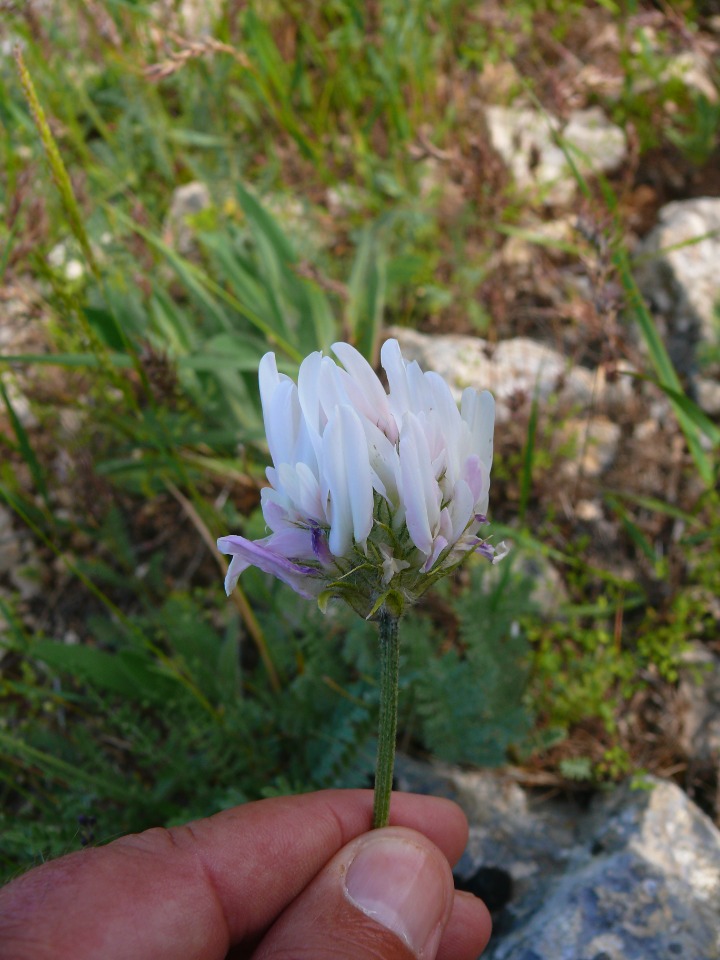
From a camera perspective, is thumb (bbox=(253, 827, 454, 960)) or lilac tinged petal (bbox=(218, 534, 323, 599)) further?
thumb (bbox=(253, 827, 454, 960))

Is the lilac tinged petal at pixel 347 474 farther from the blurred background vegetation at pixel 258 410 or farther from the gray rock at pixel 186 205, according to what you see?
the gray rock at pixel 186 205

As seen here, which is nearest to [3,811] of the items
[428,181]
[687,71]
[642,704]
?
[642,704]

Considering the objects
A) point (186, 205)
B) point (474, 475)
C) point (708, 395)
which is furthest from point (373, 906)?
point (186, 205)

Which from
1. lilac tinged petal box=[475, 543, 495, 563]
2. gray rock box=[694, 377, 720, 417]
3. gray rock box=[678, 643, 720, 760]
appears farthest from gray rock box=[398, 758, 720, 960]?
gray rock box=[694, 377, 720, 417]

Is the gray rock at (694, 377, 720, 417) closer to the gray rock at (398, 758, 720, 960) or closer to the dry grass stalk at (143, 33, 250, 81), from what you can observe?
the gray rock at (398, 758, 720, 960)

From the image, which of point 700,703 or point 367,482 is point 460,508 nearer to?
point 367,482

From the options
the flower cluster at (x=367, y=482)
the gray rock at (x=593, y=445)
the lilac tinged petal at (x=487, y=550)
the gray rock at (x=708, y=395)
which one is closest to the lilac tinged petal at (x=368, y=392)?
the flower cluster at (x=367, y=482)
